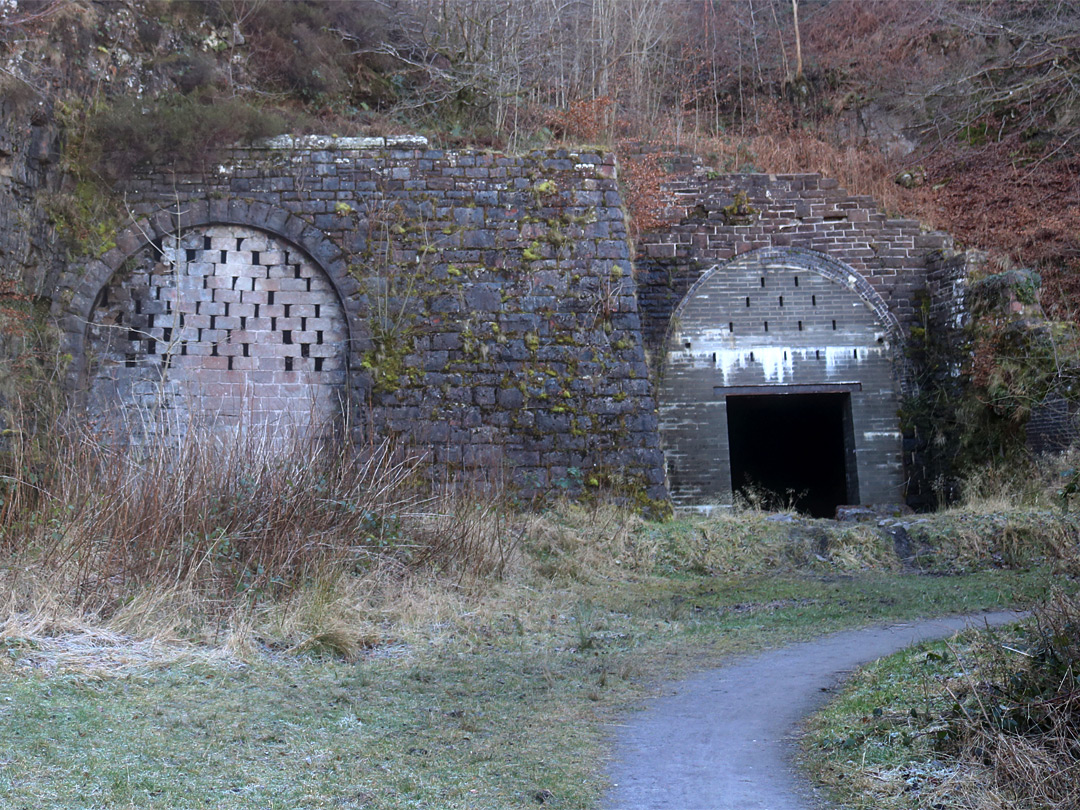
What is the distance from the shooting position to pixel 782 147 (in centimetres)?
1945

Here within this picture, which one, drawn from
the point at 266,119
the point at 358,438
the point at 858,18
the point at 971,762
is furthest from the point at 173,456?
the point at 858,18

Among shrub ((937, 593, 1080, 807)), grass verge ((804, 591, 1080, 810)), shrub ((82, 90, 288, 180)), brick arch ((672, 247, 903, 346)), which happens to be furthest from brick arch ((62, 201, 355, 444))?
shrub ((937, 593, 1080, 807))

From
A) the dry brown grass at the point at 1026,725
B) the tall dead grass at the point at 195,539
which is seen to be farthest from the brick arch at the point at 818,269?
the dry brown grass at the point at 1026,725

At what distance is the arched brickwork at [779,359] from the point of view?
1455 cm

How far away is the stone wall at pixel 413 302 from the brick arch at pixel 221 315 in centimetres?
3

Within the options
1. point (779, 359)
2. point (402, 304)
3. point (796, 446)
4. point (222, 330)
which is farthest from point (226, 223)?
point (796, 446)

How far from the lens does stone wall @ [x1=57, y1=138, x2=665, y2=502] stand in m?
12.0

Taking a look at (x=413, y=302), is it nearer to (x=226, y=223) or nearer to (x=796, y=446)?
(x=226, y=223)

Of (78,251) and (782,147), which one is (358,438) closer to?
(78,251)

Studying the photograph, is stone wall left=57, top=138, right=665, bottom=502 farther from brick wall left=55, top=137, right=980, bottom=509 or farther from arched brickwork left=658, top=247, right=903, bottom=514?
arched brickwork left=658, top=247, right=903, bottom=514

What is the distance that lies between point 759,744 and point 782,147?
54.9 ft

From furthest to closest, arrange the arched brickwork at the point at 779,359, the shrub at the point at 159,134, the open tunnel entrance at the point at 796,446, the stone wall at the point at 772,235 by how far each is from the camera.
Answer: the open tunnel entrance at the point at 796,446 < the stone wall at the point at 772,235 < the arched brickwork at the point at 779,359 < the shrub at the point at 159,134

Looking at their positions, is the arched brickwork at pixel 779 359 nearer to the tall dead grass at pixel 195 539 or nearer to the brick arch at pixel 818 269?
the brick arch at pixel 818 269

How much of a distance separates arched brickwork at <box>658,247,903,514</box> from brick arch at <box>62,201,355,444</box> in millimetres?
5244
